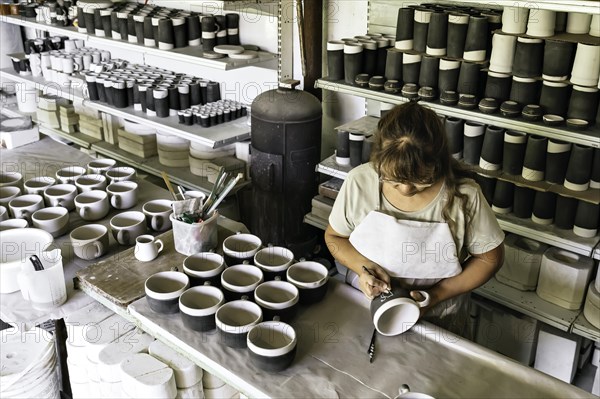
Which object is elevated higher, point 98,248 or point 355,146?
point 355,146

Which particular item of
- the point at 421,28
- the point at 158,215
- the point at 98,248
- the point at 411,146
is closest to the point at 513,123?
the point at 421,28

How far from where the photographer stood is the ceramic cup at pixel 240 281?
171cm

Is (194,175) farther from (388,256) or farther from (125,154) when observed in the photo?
(388,256)

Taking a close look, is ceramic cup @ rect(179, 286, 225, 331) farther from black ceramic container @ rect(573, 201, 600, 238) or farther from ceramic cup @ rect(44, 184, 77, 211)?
black ceramic container @ rect(573, 201, 600, 238)

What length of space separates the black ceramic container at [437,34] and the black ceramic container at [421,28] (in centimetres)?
3

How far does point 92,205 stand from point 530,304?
1.91 metres

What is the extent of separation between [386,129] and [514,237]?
147 cm

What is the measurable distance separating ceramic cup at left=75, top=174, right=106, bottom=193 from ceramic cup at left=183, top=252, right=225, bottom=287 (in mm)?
887

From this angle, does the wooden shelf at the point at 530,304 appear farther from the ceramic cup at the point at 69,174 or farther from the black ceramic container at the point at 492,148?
the ceramic cup at the point at 69,174

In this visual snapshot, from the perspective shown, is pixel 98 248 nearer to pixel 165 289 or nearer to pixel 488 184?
pixel 165 289

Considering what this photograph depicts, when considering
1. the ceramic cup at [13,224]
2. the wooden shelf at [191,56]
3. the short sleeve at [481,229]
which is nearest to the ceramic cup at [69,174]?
the ceramic cup at [13,224]

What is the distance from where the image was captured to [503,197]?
2.54m

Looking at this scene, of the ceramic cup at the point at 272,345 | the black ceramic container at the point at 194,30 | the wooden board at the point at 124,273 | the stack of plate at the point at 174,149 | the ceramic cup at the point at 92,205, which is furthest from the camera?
the stack of plate at the point at 174,149

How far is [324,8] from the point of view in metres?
3.28
